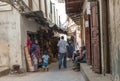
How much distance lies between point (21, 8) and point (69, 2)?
4.13m

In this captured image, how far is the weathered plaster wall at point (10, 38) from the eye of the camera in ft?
54.0

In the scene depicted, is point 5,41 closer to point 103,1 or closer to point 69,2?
point 69,2

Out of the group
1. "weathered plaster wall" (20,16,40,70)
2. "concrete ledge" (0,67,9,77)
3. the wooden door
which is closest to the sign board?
"weathered plaster wall" (20,16,40,70)

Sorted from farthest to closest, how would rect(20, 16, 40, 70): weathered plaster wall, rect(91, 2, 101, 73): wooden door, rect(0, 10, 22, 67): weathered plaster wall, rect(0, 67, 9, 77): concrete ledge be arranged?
rect(20, 16, 40, 70): weathered plaster wall → rect(0, 10, 22, 67): weathered plaster wall → rect(0, 67, 9, 77): concrete ledge → rect(91, 2, 101, 73): wooden door

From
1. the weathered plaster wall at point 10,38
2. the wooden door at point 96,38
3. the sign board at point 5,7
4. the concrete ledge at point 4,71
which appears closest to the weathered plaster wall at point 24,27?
the weathered plaster wall at point 10,38

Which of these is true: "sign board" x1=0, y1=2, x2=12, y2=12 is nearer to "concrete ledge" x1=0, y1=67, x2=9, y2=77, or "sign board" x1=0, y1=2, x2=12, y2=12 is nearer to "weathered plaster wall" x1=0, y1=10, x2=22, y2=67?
"weathered plaster wall" x1=0, y1=10, x2=22, y2=67

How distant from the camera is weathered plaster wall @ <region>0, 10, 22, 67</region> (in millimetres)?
16469

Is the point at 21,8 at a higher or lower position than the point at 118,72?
higher

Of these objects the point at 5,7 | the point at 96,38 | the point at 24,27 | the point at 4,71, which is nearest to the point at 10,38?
the point at 24,27

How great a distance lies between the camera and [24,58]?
55.2 ft

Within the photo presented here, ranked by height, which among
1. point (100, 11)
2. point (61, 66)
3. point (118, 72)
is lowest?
point (61, 66)

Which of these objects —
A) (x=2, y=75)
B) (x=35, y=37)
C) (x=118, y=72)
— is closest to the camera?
(x=118, y=72)

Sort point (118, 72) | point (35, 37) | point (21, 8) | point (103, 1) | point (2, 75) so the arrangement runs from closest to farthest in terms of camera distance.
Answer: point (118, 72), point (103, 1), point (2, 75), point (21, 8), point (35, 37)

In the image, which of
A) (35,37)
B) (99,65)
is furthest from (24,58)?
(99,65)
